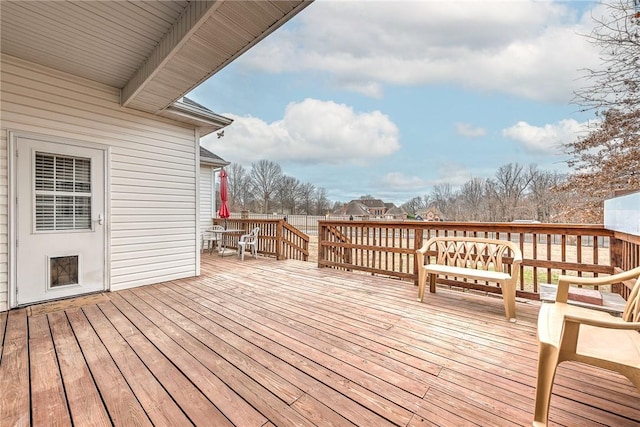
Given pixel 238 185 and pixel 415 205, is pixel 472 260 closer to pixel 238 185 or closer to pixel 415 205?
pixel 415 205

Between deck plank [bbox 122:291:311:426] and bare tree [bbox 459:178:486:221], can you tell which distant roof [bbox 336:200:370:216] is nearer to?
bare tree [bbox 459:178:486:221]

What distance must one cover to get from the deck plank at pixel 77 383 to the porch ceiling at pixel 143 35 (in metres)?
2.90

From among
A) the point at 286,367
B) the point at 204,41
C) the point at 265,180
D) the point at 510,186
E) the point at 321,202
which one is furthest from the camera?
the point at 321,202

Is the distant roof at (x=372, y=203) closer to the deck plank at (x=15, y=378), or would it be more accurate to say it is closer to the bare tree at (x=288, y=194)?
the bare tree at (x=288, y=194)

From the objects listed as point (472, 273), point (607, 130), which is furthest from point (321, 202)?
point (472, 273)

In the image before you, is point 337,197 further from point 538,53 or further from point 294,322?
point 294,322

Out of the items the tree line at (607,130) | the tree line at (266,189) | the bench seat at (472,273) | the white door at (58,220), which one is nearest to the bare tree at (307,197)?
the tree line at (266,189)

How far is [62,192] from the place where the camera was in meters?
3.42

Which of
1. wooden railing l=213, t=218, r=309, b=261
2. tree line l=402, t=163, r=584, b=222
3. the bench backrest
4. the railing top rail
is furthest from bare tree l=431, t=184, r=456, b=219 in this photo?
the bench backrest

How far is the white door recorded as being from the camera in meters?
3.12

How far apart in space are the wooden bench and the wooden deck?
1.32 feet

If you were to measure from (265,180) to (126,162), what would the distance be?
74.0 feet

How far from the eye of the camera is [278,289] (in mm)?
3852

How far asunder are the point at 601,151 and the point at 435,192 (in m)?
12.2
